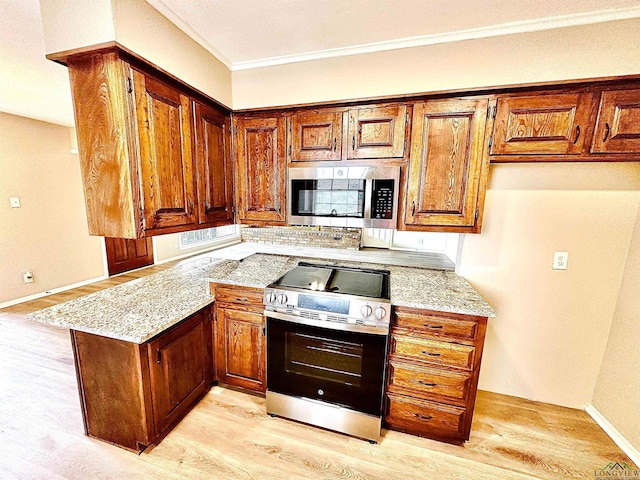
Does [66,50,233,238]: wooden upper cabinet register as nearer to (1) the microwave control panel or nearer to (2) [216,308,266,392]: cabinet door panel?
(2) [216,308,266,392]: cabinet door panel

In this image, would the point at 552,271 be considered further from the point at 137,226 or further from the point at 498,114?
the point at 137,226

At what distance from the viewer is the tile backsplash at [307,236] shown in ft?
12.3

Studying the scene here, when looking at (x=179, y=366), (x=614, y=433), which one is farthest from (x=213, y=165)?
(x=614, y=433)

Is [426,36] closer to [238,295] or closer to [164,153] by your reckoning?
[164,153]

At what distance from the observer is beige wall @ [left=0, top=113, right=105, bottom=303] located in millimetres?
3361

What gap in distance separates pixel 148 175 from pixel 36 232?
12.3ft

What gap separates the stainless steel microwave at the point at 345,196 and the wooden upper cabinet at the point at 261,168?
11 centimetres

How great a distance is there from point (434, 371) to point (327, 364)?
678mm

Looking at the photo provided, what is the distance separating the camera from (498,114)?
1618 mm

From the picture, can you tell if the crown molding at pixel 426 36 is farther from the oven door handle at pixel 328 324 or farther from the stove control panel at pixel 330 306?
the oven door handle at pixel 328 324

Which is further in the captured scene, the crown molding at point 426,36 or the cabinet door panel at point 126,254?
the cabinet door panel at point 126,254

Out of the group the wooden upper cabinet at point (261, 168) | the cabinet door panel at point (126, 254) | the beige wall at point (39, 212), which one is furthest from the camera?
the cabinet door panel at point (126, 254)

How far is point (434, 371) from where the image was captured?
163cm

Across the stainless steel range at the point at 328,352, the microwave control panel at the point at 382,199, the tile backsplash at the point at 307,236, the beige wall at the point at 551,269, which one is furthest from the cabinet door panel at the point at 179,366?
the beige wall at the point at 551,269
